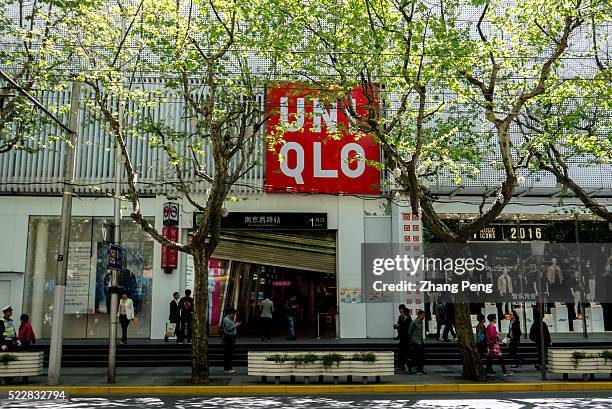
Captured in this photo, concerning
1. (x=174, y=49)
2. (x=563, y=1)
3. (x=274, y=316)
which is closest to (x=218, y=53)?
(x=174, y=49)

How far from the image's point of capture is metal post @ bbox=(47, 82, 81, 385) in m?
13.2

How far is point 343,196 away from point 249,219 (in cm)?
371

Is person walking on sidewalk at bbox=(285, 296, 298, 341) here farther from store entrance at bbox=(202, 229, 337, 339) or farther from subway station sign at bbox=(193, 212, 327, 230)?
subway station sign at bbox=(193, 212, 327, 230)

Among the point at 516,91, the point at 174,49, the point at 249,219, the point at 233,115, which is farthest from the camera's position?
the point at 249,219

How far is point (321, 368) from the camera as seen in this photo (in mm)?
13672

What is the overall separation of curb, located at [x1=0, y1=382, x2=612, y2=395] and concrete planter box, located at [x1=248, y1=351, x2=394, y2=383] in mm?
420

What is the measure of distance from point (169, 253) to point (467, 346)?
37.8 feet

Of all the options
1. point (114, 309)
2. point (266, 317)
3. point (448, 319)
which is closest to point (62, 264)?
point (114, 309)

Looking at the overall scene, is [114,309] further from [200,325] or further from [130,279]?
[130,279]

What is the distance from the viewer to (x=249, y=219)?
69.9ft

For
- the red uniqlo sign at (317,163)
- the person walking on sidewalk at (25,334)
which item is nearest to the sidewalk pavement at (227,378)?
the person walking on sidewalk at (25,334)

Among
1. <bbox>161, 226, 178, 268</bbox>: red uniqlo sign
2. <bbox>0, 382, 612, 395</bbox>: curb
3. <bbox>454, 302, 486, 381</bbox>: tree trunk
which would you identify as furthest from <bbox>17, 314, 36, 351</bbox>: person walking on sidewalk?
<bbox>454, 302, 486, 381</bbox>: tree trunk

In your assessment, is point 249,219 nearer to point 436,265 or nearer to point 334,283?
point 334,283

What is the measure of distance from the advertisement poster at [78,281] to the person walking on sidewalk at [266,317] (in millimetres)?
6419
